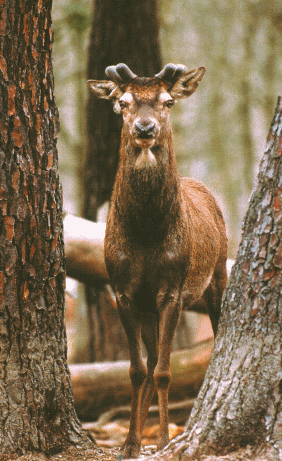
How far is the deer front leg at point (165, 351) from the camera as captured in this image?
16.9 ft

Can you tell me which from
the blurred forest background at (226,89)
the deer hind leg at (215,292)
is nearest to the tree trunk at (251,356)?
the deer hind leg at (215,292)

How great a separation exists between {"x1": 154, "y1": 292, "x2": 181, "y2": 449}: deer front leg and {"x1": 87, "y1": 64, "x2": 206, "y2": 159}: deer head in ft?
4.57

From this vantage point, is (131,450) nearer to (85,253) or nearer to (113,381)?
(85,253)

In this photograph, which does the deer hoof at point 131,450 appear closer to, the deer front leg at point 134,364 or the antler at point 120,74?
the deer front leg at point 134,364

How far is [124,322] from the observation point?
212 inches

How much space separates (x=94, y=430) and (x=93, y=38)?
20.2 ft

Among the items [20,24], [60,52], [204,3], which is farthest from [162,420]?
[204,3]

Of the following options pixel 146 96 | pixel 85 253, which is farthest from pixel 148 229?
pixel 85 253

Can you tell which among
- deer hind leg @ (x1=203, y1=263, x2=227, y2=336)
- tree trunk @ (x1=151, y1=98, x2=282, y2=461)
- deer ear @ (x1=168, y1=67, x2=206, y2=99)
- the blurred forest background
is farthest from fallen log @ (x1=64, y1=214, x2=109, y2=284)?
the blurred forest background

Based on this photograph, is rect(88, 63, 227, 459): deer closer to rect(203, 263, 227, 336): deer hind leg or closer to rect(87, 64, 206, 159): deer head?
rect(87, 64, 206, 159): deer head

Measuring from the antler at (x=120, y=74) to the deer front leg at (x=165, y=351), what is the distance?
77.6 inches

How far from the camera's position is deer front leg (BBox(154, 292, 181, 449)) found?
5.14 meters

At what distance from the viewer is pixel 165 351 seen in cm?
519

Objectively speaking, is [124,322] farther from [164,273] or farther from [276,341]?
[276,341]
